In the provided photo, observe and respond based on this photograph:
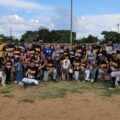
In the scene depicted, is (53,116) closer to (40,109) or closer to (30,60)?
(40,109)

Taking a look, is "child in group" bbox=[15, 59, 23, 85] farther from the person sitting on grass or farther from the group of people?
the person sitting on grass

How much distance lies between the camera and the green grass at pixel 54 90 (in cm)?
1447

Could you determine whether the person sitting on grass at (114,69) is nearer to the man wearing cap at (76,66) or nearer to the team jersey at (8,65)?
the man wearing cap at (76,66)

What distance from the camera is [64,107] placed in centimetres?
1298

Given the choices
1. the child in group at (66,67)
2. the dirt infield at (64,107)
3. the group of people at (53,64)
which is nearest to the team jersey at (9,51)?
the group of people at (53,64)

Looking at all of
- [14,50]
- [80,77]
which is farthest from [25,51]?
[80,77]

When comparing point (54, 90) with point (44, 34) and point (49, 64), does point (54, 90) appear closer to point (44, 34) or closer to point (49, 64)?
point (49, 64)

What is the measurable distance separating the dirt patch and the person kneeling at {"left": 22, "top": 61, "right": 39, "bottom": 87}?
2000 mm

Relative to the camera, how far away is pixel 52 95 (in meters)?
14.6

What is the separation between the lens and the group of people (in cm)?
1687

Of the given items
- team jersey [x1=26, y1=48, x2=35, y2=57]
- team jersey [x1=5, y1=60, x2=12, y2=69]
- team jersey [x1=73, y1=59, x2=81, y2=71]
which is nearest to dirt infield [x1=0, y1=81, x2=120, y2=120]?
team jersey [x1=5, y1=60, x2=12, y2=69]

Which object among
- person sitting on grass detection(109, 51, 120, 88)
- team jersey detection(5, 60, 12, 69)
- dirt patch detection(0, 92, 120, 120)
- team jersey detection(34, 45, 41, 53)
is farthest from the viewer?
team jersey detection(34, 45, 41, 53)

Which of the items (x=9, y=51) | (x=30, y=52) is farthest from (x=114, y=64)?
(x=9, y=51)

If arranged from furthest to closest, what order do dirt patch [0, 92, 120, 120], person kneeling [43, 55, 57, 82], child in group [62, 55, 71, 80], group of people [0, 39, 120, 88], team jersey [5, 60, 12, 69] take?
child in group [62, 55, 71, 80] < person kneeling [43, 55, 57, 82] < team jersey [5, 60, 12, 69] < group of people [0, 39, 120, 88] < dirt patch [0, 92, 120, 120]
